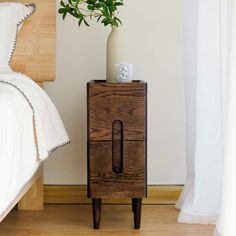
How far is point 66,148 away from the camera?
2.73m

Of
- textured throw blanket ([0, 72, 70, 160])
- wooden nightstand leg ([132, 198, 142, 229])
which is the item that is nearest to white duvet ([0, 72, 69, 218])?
textured throw blanket ([0, 72, 70, 160])

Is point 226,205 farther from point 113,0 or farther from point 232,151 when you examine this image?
point 113,0

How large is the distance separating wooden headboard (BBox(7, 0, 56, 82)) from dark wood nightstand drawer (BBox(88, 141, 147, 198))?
0.54m

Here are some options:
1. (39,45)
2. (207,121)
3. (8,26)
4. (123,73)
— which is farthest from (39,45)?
(207,121)

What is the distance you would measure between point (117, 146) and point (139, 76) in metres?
0.58

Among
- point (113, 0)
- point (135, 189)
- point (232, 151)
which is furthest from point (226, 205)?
point (113, 0)

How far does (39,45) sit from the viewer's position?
8.39ft

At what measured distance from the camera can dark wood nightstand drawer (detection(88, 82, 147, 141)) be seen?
2.21 m

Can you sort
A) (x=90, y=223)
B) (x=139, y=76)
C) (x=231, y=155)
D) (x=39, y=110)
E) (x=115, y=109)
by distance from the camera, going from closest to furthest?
(x=231, y=155) → (x=39, y=110) → (x=115, y=109) → (x=90, y=223) → (x=139, y=76)

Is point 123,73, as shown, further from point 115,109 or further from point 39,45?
point 39,45

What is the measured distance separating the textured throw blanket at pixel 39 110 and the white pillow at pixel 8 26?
0.16 m

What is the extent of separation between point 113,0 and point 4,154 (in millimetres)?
1096

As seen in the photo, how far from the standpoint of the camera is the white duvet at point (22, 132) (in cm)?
154

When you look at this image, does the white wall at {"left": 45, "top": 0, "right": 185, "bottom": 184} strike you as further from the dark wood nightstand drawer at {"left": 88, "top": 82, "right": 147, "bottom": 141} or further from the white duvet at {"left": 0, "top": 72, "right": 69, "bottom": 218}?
the dark wood nightstand drawer at {"left": 88, "top": 82, "right": 147, "bottom": 141}
